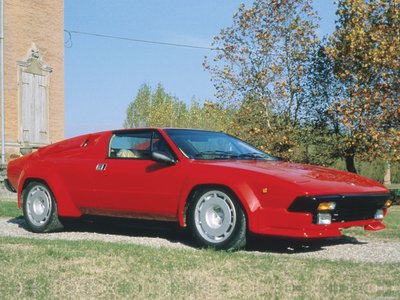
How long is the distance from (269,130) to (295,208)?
19.0m

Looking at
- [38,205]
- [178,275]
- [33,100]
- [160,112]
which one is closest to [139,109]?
[160,112]

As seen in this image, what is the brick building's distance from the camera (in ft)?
70.5

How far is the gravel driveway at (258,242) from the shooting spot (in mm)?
6844

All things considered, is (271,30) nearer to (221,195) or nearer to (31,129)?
(31,129)

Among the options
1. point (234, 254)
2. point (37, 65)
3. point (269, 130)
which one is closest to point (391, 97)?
point (269, 130)

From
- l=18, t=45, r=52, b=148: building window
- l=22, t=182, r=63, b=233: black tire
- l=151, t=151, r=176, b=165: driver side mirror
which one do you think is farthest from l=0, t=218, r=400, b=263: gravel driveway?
l=18, t=45, r=52, b=148: building window

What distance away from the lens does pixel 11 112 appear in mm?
21578

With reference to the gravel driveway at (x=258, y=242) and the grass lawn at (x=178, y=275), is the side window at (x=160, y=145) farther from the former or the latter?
the grass lawn at (x=178, y=275)

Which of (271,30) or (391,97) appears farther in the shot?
(271,30)

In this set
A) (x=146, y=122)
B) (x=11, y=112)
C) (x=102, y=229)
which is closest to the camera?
(x=102, y=229)

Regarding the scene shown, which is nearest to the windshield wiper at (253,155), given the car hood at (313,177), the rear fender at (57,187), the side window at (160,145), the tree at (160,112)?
the car hood at (313,177)

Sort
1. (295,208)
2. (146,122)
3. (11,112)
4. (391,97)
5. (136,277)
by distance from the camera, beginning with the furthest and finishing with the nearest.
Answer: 1. (146,122)
2. (391,97)
3. (11,112)
4. (295,208)
5. (136,277)

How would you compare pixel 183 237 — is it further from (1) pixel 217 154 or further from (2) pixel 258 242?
(1) pixel 217 154

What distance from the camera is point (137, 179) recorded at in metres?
7.70
